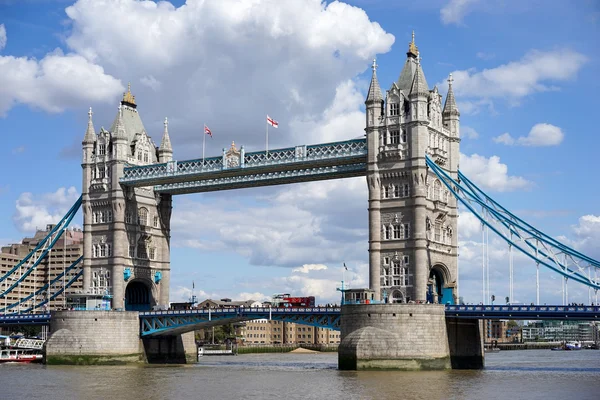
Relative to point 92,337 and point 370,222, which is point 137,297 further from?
point 370,222

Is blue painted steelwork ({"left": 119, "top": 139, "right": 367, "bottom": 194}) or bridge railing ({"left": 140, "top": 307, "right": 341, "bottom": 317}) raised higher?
blue painted steelwork ({"left": 119, "top": 139, "right": 367, "bottom": 194})

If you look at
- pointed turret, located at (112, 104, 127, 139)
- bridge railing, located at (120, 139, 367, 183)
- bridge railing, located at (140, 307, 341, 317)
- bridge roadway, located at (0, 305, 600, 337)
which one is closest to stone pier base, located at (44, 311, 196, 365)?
bridge roadway, located at (0, 305, 600, 337)

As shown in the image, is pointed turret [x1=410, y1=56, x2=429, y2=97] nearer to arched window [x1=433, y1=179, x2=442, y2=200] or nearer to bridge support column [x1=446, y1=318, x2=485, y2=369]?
arched window [x1=433, y1=179, x2=442, y2=200]

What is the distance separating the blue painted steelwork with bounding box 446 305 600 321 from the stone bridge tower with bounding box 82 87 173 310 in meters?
41.0

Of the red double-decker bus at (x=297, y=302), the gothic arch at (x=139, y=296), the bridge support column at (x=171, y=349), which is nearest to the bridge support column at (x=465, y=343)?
the red double-decker bus at (x=297, y=302)

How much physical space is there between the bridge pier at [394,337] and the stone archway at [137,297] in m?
35.8

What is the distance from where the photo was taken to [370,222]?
313 ft

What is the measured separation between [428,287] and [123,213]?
38.0m

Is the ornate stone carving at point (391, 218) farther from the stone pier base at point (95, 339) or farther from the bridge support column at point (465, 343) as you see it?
the stone pier base at point (95, 339)

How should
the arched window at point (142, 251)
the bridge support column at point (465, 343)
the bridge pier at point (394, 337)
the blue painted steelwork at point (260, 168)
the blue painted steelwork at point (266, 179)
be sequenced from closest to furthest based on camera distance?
the bridge pier at point (394, 337) < the bridge support column at point (465, 343) < the blue painted steelwork at point (260, 168) < the blue painted steelwork at point (266, 179) < the arched window at point (142, 251)

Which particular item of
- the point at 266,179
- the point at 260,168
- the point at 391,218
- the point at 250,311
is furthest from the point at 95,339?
the point at 391,218

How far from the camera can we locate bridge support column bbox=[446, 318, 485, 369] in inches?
3622

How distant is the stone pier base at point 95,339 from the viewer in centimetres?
10177

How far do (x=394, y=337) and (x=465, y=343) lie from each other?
1265 centimetres
